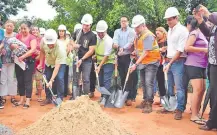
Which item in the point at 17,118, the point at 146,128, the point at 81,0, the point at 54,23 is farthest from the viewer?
the point at 54,23

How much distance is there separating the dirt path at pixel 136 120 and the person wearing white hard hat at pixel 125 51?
22.5 inches

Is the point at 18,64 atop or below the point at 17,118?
atop

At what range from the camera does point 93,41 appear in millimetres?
7684

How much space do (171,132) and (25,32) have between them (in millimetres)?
3674

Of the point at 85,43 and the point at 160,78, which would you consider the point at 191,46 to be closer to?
the point at 160,78

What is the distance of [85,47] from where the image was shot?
25.3ft

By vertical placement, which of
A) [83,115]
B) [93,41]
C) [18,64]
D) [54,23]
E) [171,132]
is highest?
[54,23]

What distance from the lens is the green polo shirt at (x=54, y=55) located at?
281 inches

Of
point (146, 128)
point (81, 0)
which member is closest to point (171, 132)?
point (146, 128)

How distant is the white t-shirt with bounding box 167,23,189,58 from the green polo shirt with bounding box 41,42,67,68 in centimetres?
214

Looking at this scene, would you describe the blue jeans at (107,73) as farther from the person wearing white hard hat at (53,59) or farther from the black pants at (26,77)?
the black pants at (26,77)

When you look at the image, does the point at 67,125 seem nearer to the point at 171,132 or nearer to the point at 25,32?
the point at 171,132

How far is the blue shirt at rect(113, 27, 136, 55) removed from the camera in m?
7.66

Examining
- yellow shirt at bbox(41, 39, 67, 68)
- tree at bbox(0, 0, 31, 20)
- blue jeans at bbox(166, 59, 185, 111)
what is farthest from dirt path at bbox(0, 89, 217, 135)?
tree at bbox(0, 0, 31, 20)
